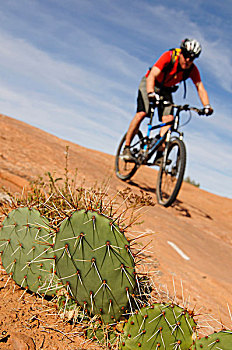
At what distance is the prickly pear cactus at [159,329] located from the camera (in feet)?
4.41

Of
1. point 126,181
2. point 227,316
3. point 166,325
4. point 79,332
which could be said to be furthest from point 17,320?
point 126,181

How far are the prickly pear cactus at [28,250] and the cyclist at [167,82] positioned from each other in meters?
3.71

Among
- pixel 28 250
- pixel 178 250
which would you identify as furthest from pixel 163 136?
pixel 28 250

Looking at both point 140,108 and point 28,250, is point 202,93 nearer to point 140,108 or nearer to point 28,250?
point 140,108

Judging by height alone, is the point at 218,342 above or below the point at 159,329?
above

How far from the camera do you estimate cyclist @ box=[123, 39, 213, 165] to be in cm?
482

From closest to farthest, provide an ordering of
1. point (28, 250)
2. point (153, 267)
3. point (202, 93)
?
point (28, 250), point (153, 267), point (202, 93)

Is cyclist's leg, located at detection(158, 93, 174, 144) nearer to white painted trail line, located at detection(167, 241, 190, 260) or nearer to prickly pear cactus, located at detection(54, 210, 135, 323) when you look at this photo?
white painted trail line, located at detection(167, 241, 190, 260)

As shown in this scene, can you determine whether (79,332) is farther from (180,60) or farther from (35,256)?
(180,60)

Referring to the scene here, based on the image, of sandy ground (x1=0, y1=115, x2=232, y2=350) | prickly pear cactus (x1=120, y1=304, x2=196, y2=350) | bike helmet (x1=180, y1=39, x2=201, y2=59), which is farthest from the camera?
bike helmet (x1=180, y1=39, x2=201, y2=59)

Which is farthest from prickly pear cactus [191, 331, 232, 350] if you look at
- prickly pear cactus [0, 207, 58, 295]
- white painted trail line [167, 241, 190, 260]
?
white painted trail line [167, 241, 190, 260]

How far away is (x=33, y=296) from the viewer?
1.78 meters

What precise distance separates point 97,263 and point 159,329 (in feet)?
1.30

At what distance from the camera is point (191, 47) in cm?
457
